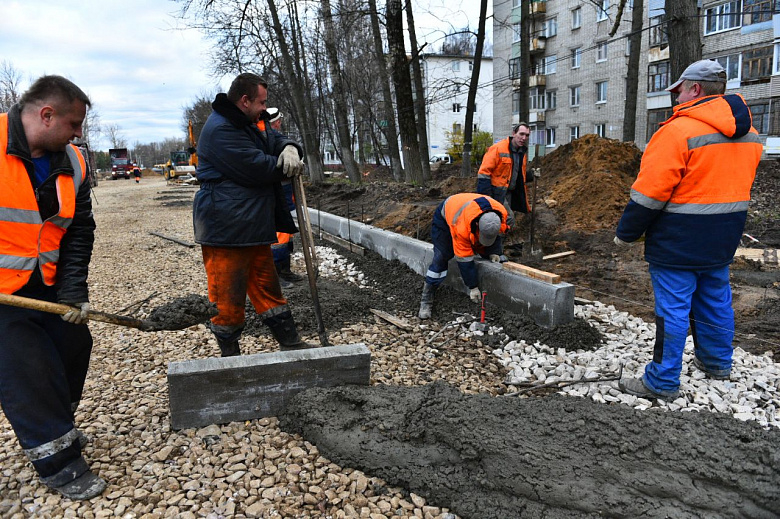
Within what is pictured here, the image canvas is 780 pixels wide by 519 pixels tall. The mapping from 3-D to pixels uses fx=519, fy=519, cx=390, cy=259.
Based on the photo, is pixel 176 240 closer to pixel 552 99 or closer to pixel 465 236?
pixel 465 236

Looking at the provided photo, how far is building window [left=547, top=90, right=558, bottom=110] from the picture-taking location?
31.7 m

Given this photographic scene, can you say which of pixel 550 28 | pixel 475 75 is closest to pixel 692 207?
pixel 475 75

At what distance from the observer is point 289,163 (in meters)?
3.23

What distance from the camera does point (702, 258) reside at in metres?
3.04

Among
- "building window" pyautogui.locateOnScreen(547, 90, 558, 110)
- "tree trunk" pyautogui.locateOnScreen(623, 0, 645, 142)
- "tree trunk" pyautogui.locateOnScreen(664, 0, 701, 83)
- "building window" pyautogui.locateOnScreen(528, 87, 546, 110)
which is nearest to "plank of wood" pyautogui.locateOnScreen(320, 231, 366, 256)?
"tree trunk" pyautogui.locateOnScreen(664, 0, 701, 83)

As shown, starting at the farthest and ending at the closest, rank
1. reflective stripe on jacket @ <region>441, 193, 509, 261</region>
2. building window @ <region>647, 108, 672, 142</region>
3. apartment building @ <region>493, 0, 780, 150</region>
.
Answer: building window @ <region>647, 108, 672, 142</region> < apartment building @ <region>493, 0, 780, 150</region> < reflective stripe on jacket @ <region>441, 193, 509, 261</region>

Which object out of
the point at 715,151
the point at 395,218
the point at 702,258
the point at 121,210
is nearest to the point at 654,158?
the point at 715,151

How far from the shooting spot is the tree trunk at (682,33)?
6.25 metres

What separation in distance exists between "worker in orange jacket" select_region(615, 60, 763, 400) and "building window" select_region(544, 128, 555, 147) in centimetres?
3087

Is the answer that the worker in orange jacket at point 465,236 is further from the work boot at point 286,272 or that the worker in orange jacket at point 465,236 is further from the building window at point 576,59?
the building window at point 576,59

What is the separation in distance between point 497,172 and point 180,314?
16.5 ft

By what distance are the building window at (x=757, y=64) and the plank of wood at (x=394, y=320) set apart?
77.0 ft

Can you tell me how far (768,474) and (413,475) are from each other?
1493 mm

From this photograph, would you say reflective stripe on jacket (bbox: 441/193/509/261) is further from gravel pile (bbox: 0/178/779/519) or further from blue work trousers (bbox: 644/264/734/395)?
blue work trousers (bbox: 644/264/734/395)
